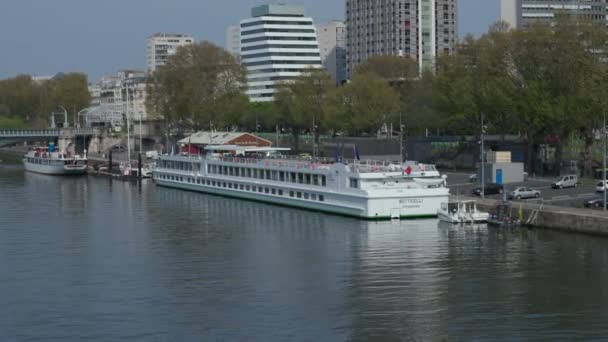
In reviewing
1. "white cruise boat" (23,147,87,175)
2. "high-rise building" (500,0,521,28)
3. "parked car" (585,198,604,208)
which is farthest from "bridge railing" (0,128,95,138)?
"parked car" (585,198,604,208)

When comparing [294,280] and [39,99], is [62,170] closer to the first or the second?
[294,280]

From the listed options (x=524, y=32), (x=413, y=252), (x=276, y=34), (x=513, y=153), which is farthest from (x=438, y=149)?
(x=276, y=34)

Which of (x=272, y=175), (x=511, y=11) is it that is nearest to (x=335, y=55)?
(x=511, y=11)

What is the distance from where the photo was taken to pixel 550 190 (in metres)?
59.6

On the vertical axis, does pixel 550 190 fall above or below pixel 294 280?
above

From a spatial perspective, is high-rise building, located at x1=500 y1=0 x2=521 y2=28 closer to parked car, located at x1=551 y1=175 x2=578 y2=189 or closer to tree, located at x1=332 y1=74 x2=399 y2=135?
tree, located at x1=332 y1=74 x2=399 y2=135

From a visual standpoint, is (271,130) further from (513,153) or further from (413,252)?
(413,252)

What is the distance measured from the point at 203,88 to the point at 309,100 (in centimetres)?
1827

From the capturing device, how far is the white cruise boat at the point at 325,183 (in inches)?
2089

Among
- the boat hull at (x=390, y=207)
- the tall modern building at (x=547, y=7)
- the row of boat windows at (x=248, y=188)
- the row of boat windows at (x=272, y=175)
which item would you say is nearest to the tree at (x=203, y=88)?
the row of boat windows at (x=248, y=188)

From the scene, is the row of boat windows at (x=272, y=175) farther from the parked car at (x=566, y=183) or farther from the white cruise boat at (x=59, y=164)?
the white cruise boat at (x=59, y=164)

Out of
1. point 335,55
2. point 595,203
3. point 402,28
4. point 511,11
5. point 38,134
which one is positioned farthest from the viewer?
point 335,55

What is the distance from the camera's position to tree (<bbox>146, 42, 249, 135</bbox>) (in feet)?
393

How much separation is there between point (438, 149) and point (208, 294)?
57.1 meters
